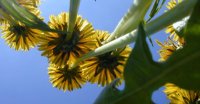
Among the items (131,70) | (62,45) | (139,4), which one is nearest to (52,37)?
(62,45)

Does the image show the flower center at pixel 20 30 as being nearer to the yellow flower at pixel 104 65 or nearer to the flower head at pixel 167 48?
the yellow flower at pixel 104 65

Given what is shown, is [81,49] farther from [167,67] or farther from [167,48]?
[167,67]

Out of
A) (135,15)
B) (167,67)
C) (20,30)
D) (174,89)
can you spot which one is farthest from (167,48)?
(167,67)

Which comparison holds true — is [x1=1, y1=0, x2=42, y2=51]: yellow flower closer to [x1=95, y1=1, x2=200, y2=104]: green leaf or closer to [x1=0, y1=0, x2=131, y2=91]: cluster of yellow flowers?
[x1=0, y1=0, x2=131, y2=91]: cluster of yellow flowers

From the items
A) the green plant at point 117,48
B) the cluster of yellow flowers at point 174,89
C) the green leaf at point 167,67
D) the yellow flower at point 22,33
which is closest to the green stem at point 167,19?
the green plant at point 117,48

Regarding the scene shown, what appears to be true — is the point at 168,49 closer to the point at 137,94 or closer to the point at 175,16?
the point at 175,16
